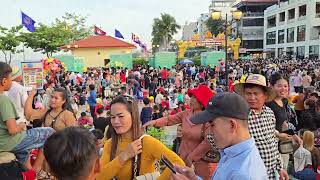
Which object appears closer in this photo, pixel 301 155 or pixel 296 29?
pixel 301 155

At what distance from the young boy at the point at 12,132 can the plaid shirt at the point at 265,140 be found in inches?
75.8

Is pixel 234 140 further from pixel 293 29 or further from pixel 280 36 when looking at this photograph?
pixel 280 36

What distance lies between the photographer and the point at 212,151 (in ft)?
11.7

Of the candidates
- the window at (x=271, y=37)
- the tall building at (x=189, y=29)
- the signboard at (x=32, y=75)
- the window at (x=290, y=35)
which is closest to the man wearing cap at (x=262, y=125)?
the signboard at (x=32, y=75)

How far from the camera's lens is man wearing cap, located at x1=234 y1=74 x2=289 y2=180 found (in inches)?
124

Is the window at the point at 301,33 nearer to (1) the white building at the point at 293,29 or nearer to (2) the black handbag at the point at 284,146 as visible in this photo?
(1) the white building at the point at 293,29

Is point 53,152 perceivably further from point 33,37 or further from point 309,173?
point 33,37

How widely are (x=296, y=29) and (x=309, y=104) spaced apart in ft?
173

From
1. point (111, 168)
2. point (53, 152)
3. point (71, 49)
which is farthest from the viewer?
point (71, 49)

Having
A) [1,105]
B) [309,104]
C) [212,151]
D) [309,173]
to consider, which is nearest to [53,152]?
[1,105]

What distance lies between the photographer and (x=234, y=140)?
199cm

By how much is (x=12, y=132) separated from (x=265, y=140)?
217 cm

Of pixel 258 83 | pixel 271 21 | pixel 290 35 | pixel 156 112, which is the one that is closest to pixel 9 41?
pixel 156 112

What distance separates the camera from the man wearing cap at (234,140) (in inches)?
74.0
